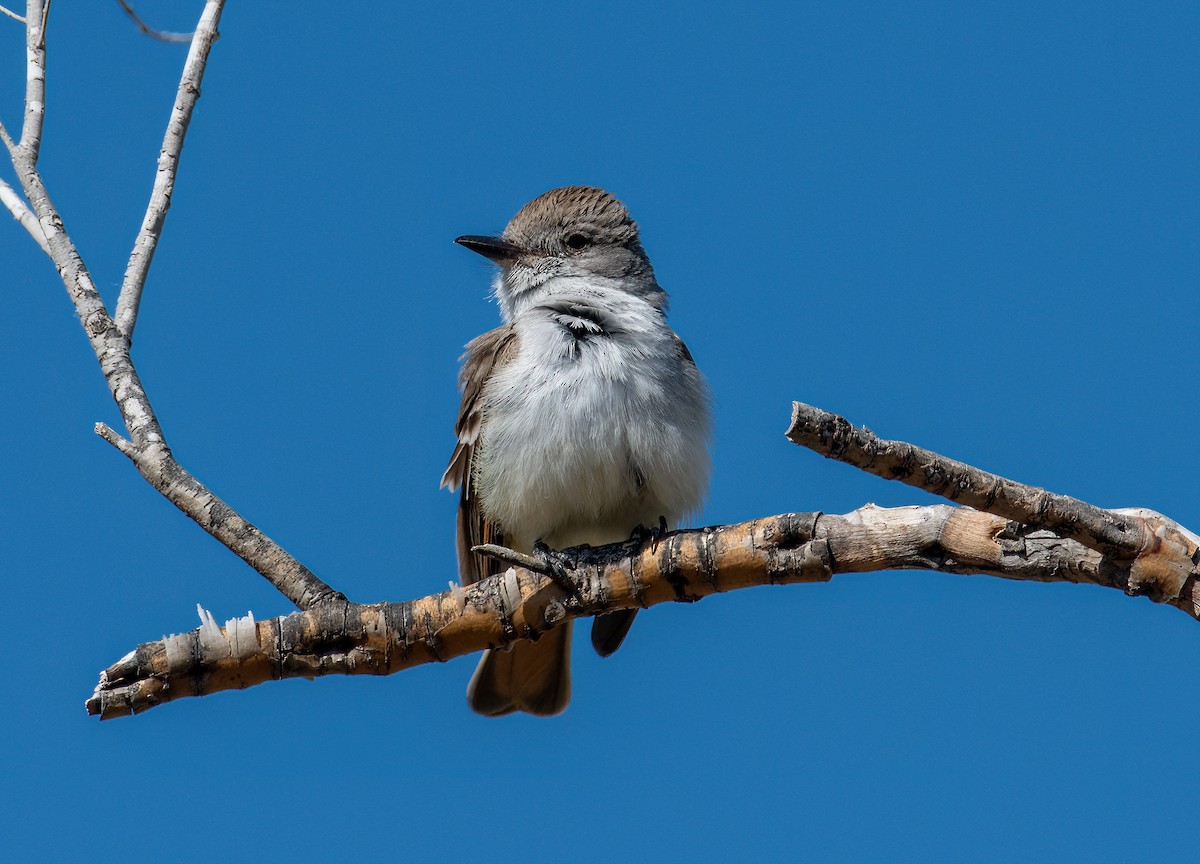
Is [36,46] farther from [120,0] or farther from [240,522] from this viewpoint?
[240,522]

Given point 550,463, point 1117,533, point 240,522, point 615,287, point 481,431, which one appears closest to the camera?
point 1117,533

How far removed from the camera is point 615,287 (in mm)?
8992

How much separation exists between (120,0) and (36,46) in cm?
119

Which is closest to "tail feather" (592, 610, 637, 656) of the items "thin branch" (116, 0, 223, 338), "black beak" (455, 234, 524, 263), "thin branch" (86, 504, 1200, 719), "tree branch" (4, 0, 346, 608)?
"thin branch" (86, 504, 1200, 719)

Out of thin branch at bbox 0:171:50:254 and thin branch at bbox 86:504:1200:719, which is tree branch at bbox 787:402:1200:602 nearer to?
thin branch at bbox 86:504:1200:719

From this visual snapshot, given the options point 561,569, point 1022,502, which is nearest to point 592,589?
point 561,569

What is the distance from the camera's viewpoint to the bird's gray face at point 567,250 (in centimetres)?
917

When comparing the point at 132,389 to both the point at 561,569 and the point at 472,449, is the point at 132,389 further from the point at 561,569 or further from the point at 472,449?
the point at 561,569

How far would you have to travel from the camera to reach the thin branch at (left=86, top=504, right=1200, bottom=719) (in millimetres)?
5211

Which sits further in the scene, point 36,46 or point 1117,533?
point 36,46

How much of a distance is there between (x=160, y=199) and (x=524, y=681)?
3930 millimetres

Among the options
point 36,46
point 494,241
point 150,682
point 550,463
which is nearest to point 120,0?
point 36,46

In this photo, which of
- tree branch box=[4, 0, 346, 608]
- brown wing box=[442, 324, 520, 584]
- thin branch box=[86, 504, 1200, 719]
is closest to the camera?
thin branch box=[86, 504, 1200, 719]

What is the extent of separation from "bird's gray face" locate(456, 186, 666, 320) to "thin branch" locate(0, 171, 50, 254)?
10.9 ft
